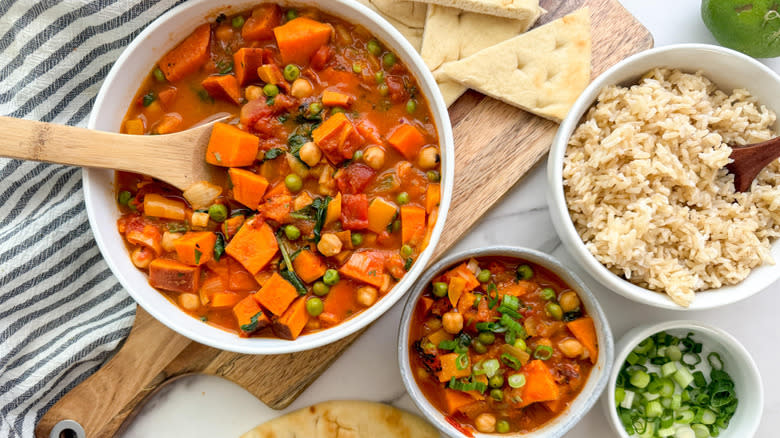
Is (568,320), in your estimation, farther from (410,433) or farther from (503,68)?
(503,68)

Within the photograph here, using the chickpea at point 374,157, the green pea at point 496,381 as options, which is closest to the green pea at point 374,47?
the chickpea at point 374,157

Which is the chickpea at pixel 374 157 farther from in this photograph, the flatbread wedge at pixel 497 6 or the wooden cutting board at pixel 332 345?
the flatbread wedge at pixel 497 6

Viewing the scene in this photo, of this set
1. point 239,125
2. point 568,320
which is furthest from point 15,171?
point 568,320

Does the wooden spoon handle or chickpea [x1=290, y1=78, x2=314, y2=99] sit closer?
chickpea [x1=290, y1=78, x2=314, y2=99]

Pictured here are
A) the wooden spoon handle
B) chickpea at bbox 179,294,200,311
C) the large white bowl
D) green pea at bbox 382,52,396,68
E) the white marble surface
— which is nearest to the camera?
the large white bowl

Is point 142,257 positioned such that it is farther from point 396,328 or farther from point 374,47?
point 374,47

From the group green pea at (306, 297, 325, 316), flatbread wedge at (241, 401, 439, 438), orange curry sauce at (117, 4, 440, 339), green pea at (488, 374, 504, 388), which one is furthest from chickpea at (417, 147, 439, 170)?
flatbread wedge at (241, 401, 439, 438)

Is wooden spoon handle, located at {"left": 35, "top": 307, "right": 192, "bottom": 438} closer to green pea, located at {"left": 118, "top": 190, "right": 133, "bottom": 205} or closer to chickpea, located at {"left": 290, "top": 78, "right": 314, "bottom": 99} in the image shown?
green pea, located at {"left": 118, "top": 190, "right": 133, "bottom": 205}
